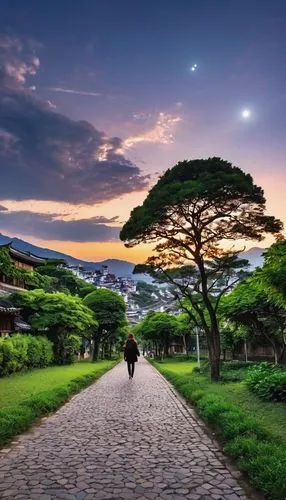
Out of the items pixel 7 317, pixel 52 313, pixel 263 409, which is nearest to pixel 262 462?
pixel 263 409

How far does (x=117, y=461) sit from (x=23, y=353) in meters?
19.8

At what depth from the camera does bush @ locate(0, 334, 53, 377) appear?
878 inches

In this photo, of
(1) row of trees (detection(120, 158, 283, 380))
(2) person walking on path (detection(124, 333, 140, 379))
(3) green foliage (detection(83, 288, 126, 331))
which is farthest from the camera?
(3) green foliage (detection(83, 288, 126, 331))

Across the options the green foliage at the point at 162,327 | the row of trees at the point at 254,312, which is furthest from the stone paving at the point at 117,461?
the green foliage at the point at 162,327

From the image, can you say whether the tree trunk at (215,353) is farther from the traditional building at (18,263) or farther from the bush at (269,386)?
the traditional building at (18,263)

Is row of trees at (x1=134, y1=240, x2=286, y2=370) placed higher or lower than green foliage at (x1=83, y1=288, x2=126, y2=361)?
lower

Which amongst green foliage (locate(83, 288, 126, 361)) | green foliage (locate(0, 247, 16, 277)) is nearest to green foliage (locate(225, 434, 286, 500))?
green foliage (locate(0, 247, 16, 277))

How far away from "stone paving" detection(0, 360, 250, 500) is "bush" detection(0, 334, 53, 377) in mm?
13118

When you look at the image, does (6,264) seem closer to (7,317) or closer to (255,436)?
(255,436)

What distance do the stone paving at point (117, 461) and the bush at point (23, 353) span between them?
13118 millimetres

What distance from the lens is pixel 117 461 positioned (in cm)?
620

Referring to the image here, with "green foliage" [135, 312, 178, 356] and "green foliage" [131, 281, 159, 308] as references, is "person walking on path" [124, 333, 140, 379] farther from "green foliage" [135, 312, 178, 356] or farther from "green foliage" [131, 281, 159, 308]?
"green foliage" [131, 281, 159, 308]

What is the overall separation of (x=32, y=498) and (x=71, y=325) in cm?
2781

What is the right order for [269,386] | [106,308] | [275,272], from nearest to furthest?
[275,272]
[269,386]
[106,308]
